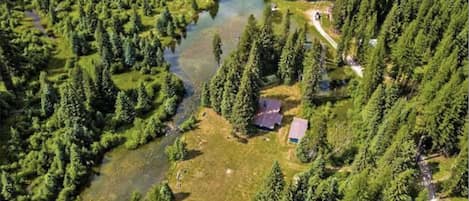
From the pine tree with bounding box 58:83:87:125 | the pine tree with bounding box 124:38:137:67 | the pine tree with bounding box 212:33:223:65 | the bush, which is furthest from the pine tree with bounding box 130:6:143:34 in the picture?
the bush

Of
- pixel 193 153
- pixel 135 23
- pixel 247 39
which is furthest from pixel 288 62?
pixel 135 23

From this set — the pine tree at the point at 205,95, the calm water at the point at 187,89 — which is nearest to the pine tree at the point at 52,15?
the calm water at the point at 187,89

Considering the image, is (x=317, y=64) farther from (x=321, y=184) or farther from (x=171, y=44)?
(x=171, y=44)

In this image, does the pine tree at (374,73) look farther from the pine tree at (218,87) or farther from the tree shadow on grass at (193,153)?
the tree shadow on grass at (193,153)

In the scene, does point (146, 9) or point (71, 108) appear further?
point (146, 9)

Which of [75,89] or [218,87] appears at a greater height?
[75,89]

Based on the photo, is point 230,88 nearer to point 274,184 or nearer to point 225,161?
point 225,161
